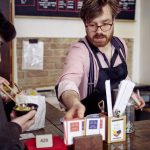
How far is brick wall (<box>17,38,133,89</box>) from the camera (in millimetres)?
3354

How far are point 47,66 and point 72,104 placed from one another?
1.94m

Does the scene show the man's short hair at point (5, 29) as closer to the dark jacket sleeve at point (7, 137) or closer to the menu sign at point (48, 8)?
the dark jacket sleeve at point (7, 137)

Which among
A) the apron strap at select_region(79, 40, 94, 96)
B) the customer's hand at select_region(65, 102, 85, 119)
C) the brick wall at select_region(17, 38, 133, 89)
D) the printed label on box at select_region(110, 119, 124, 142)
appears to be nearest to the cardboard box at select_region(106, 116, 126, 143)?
the printed label on box at select_region(110, 119, 124, 142)

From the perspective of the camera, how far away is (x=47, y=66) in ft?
11.3

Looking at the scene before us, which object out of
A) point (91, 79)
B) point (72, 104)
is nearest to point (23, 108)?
point (72, 104)

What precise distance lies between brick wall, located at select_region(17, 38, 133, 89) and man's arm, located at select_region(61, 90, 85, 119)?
5.69 feet

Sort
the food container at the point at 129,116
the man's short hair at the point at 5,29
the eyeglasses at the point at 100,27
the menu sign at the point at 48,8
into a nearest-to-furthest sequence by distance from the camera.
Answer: the man's short hair at the point at 5,29, the food container at the point at 129,116, the eyeglasses at the point at 100,27, the menu sign at the point at 48,8

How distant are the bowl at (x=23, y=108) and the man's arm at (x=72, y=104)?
0.57ft

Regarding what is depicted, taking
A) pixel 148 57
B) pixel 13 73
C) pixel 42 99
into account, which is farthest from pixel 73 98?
pixel 148 57

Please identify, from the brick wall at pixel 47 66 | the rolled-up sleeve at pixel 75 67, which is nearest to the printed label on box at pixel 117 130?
the rolled-up sleeve at pixel 75 67

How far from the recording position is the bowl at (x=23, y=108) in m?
1.49

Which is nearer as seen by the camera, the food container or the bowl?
the bowl

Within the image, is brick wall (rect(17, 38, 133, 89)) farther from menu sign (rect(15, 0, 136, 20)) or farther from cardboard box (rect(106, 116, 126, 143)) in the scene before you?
cardboard box (rect(106, 116, 126, 143))

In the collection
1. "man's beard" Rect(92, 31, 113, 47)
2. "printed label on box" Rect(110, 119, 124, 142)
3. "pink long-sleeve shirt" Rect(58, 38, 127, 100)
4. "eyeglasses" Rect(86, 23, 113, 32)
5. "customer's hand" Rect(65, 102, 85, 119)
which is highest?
"eyeglasses" Rect(86, 23, 113, 32)
